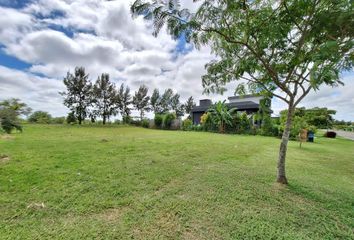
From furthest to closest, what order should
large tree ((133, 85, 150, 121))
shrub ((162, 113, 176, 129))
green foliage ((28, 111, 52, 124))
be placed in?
large tree ((133, 85, 150, 121))
shrub ((162, 113, 176, 129))
green foliage ((28, 111, 52, 124))

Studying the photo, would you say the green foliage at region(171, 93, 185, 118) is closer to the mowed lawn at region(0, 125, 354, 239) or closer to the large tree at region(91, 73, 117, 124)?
the large tree at region(91, 73, 117, 124)

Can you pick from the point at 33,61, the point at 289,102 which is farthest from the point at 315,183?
the point at 33,61

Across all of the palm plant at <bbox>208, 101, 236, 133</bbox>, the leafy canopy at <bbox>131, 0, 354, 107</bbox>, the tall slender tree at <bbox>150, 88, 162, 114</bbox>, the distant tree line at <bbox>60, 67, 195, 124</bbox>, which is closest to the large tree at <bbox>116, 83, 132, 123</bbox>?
the distant tree line at <bbox>60, 67, 195, 124</bbox>

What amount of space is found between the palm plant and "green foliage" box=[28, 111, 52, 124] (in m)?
22.4

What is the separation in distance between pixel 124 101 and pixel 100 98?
443 centimetres

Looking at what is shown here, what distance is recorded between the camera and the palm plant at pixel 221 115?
1770cm

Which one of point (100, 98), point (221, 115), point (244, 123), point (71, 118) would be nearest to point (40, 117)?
point (71, 118)

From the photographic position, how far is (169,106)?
40.8 meters

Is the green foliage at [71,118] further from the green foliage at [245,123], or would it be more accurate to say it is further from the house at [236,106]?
the green foliage at [245,123]

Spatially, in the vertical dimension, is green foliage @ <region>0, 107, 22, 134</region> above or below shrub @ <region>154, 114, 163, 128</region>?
below

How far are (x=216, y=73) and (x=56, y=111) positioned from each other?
29.3 meters

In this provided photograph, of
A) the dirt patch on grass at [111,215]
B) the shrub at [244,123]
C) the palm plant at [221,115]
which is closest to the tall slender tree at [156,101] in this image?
the palm plant at [221,115]

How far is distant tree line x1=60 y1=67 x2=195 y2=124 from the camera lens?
25109 mm

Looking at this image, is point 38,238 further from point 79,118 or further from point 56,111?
point 56,111
